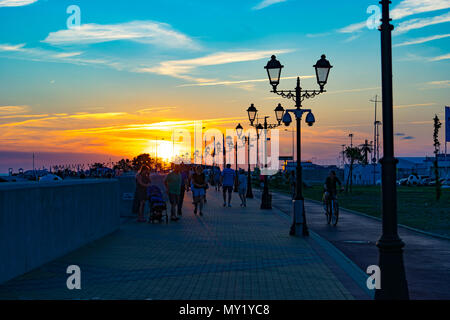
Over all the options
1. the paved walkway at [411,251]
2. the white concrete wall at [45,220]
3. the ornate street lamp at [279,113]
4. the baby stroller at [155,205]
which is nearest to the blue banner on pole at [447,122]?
the ornate street lamp at [279,113]

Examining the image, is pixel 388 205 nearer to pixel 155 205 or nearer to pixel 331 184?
pixel 331 184

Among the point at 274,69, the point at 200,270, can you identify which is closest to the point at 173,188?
the point at 274,69

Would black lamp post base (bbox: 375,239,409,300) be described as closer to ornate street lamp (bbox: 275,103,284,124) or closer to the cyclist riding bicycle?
the cyclist riding bicycle

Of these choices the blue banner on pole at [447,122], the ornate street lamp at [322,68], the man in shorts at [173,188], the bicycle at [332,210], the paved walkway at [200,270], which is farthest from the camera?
the blue banner on pole at [447,122]

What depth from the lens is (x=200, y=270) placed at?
34.1 feet

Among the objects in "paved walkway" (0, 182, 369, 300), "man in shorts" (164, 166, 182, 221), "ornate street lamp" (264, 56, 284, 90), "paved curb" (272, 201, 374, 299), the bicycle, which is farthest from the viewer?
"man in shorts" (164, 166, 182, 221)

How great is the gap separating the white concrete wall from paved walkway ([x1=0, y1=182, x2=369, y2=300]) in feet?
0.81

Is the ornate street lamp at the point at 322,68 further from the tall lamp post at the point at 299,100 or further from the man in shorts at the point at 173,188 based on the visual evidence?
the man in shorts at the point at 173,188

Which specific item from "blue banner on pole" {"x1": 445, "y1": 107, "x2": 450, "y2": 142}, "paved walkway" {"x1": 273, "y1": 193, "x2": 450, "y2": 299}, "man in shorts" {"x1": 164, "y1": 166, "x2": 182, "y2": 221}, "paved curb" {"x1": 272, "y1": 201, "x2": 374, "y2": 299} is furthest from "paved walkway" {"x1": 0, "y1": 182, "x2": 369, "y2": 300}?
"blue banner on pole" {"x1": 445, "y1": 107, "x2": 450, "y2": 142}

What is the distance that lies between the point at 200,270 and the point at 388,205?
12.6 ft

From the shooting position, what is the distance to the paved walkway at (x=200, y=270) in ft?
27.7

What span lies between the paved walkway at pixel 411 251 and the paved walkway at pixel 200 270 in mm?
633

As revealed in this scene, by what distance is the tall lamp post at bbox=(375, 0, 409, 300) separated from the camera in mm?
7414

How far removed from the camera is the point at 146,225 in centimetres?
1989
